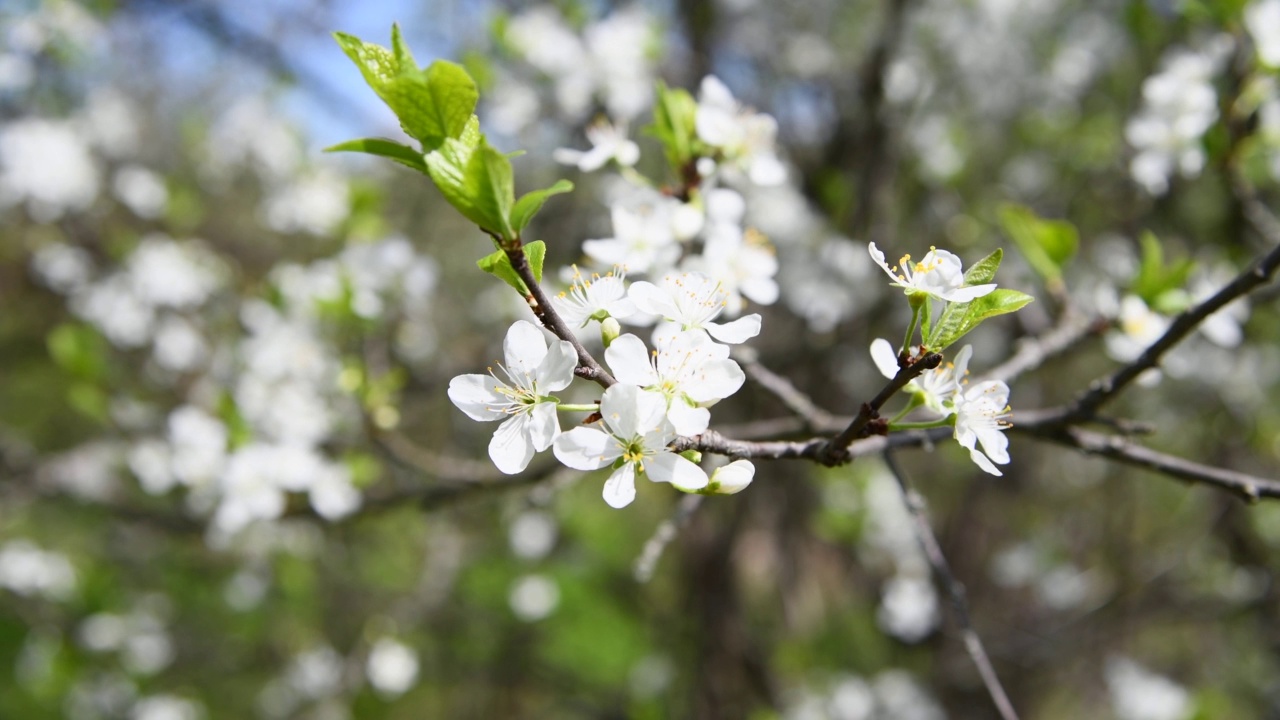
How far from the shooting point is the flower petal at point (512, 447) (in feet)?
3.14

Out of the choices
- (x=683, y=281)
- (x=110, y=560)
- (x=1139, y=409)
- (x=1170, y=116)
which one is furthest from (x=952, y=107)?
(x=110, y=560)

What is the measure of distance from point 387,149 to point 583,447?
0.41 metres

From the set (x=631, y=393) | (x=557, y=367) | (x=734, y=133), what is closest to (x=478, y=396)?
(x=557, y=367)

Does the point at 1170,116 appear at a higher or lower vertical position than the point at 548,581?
lower

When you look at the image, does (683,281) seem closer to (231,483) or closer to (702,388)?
(702,388)

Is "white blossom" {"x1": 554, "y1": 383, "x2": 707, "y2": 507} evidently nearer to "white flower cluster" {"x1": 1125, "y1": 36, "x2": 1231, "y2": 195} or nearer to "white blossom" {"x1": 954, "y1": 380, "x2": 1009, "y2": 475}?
"white blossom" {"x1": 954, "y1": 380, "x2": 1009, "y2": 475}

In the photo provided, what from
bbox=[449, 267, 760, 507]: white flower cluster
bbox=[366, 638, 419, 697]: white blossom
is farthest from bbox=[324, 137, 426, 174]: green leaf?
bbox=[366, 638, 419, 697]: white blossom

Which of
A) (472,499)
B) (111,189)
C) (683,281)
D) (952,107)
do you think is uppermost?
(111,189)

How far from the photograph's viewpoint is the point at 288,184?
379cm

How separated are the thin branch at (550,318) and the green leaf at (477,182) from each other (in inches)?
1.2

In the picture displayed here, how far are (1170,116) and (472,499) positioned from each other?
82.8 inches

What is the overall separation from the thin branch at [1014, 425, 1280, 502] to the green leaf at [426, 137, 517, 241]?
90 cm

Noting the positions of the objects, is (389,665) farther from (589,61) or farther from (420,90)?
(420,90)

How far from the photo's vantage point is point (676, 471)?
92 centimetres
